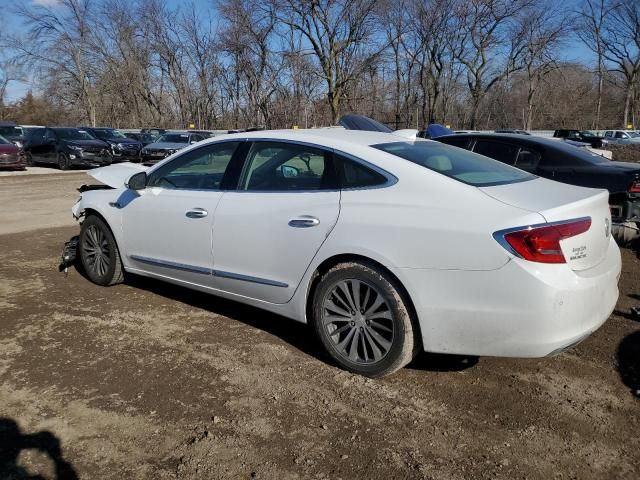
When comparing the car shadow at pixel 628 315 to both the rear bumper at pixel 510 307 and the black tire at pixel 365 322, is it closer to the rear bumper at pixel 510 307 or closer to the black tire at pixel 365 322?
the rear bumper at pixel 510 307

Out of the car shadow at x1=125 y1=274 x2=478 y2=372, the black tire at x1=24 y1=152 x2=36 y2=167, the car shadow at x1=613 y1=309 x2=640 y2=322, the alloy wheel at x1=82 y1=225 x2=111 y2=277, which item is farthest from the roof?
the black tire at x1=24 y1=152 x2=36 y2=167

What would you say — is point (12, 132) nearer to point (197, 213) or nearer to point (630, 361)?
point (197, 213)

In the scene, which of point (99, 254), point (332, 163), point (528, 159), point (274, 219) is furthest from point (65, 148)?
point (332, 163)

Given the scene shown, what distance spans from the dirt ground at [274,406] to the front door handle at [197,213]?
2.80ft

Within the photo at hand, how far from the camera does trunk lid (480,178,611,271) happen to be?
2.89m

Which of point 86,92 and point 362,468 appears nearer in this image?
point 362,468

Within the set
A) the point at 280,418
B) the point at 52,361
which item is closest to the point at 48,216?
the point at 52,361

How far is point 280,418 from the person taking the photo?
2.94m

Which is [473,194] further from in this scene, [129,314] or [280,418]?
[129,314]

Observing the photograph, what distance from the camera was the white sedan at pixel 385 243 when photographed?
284 centimetres

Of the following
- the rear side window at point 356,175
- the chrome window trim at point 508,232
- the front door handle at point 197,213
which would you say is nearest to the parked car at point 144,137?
the front door handle at point 197,213

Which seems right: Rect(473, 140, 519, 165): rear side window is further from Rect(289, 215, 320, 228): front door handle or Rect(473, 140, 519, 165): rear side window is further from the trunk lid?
Rect(289, 215, 320, 228): front door handle

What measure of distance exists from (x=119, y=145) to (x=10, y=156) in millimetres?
4435

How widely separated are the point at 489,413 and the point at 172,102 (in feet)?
183
